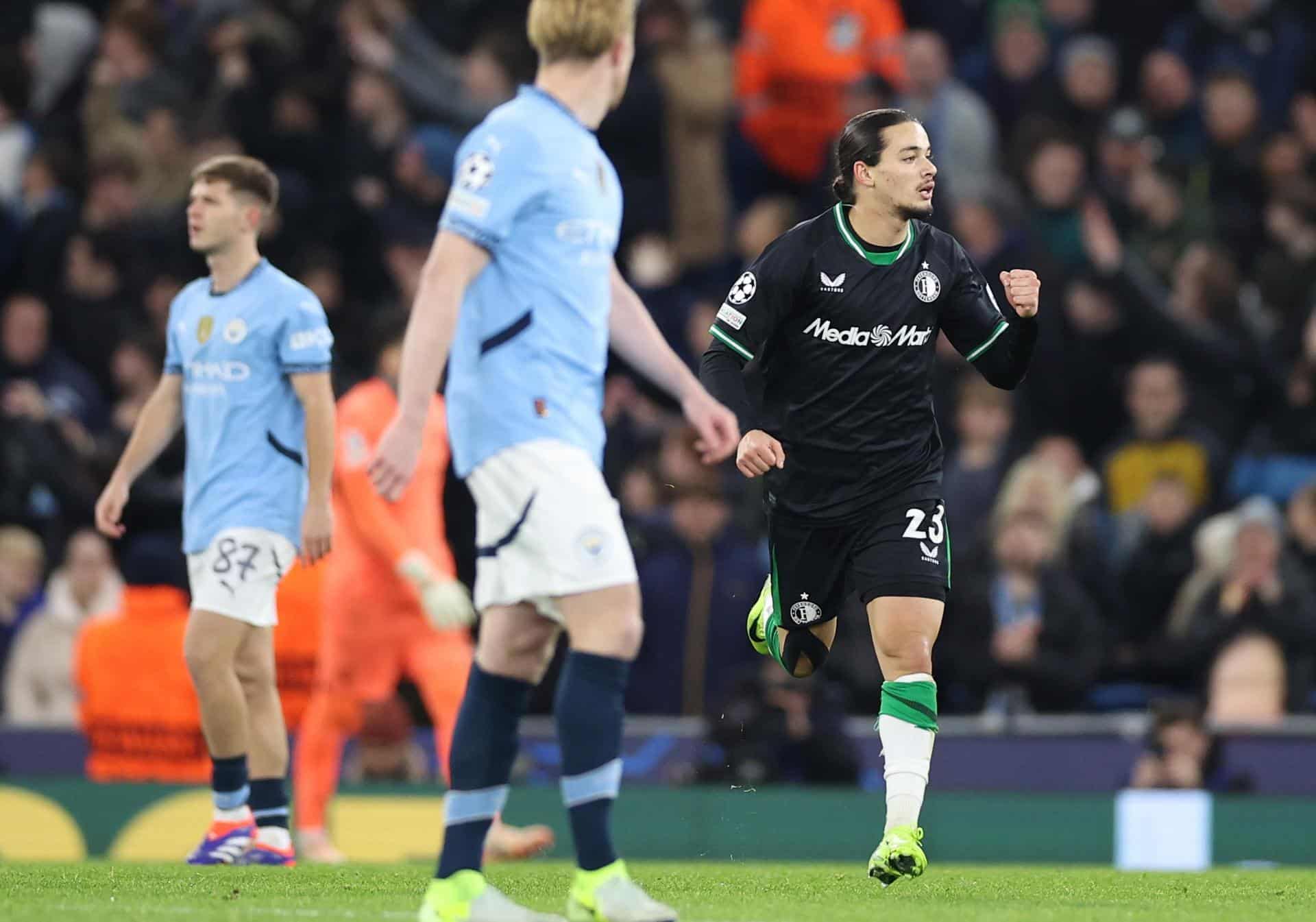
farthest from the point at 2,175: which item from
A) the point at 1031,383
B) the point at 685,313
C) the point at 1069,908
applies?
the point at 1069,908

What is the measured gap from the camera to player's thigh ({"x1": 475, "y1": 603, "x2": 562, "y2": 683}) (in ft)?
19.2

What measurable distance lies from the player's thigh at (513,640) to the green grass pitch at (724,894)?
873 mm

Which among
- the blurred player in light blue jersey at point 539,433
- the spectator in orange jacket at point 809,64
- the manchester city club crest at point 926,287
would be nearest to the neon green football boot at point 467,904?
the blurred player in light blue jersey at point 539,433

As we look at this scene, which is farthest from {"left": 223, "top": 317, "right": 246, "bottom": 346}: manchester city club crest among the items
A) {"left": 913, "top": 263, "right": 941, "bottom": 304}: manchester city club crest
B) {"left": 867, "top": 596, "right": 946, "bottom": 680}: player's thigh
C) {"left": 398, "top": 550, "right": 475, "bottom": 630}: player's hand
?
{"left": 867, "top": 596, "right": 946, "bottom": 680}: player's thigh

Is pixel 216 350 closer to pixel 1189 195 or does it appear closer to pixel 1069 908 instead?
pixel 1069 908

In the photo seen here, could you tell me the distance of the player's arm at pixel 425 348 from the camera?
5.54 m

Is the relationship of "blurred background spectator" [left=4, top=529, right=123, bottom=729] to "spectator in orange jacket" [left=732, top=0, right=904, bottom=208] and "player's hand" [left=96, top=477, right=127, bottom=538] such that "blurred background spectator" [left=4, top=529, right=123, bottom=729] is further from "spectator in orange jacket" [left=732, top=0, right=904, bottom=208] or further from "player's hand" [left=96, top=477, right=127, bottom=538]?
"spectator in orange jacket" [left=732, top=0, right=904, bottom=208]

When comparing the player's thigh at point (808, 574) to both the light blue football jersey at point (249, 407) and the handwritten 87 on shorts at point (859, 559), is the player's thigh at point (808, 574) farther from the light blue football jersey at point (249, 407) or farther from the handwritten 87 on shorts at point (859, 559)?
the light blue football jersey at point (249, 407)

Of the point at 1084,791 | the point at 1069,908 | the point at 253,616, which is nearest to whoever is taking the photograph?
the point at 1069,908

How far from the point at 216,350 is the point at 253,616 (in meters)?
1.03

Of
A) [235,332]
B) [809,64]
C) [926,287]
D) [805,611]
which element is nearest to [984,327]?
[926,287]

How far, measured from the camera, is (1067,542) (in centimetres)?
1273

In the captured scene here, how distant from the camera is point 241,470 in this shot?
27.8 ft

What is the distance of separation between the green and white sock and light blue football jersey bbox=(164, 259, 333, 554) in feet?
7.93
